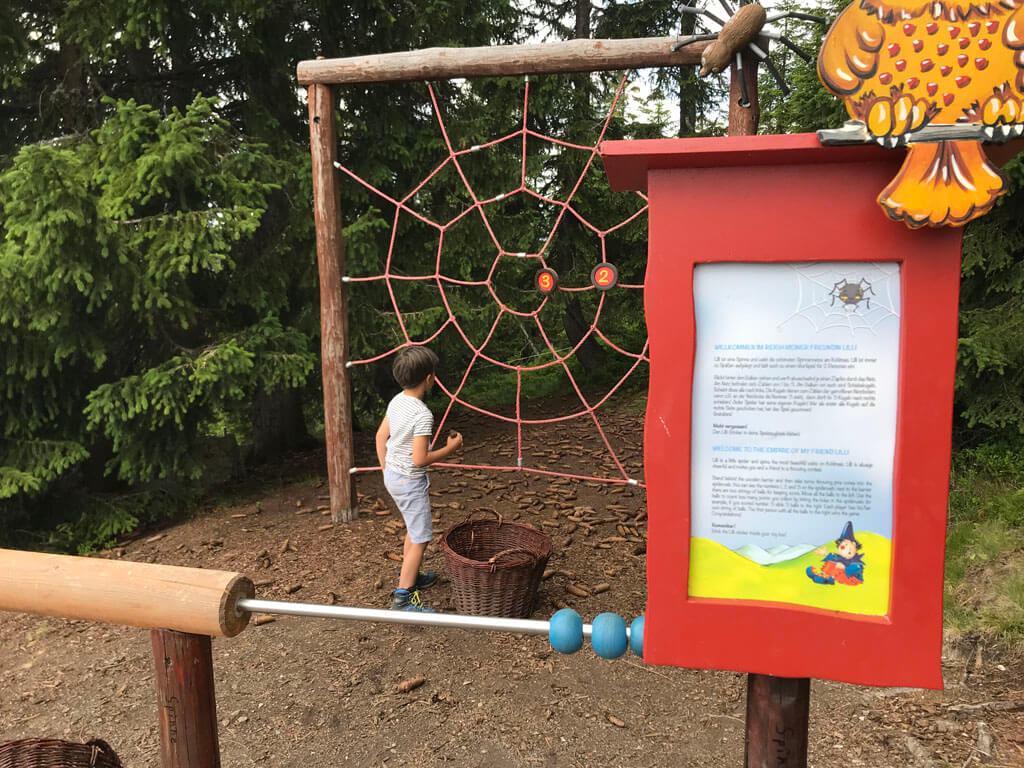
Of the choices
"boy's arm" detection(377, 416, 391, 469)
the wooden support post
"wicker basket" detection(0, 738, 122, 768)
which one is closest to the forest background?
"boy's arm" detection(377, 416, 391, 469)

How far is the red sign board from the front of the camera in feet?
3.23

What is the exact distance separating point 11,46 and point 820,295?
5422mm

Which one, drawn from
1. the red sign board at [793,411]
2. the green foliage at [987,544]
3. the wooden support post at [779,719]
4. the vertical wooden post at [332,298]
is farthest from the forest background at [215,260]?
the red sign board at [793,411]

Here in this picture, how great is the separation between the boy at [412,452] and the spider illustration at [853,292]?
1.94 meters

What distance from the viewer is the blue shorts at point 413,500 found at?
2883 millimetres

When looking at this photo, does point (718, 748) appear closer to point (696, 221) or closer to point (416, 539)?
point (416, 539)

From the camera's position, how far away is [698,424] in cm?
107

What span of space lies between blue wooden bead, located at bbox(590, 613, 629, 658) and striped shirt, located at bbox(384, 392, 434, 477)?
1.74 meters

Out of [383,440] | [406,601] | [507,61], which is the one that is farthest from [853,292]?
[507,61]

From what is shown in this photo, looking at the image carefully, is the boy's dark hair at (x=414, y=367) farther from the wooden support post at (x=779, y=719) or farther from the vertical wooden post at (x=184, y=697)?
the wooden support post at (x=779, y=719)

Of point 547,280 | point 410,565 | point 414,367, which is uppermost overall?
point 547,280

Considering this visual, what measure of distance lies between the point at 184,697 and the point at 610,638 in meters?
0.84

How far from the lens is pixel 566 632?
3.87ft

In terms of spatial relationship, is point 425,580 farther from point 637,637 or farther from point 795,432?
point 795,432
